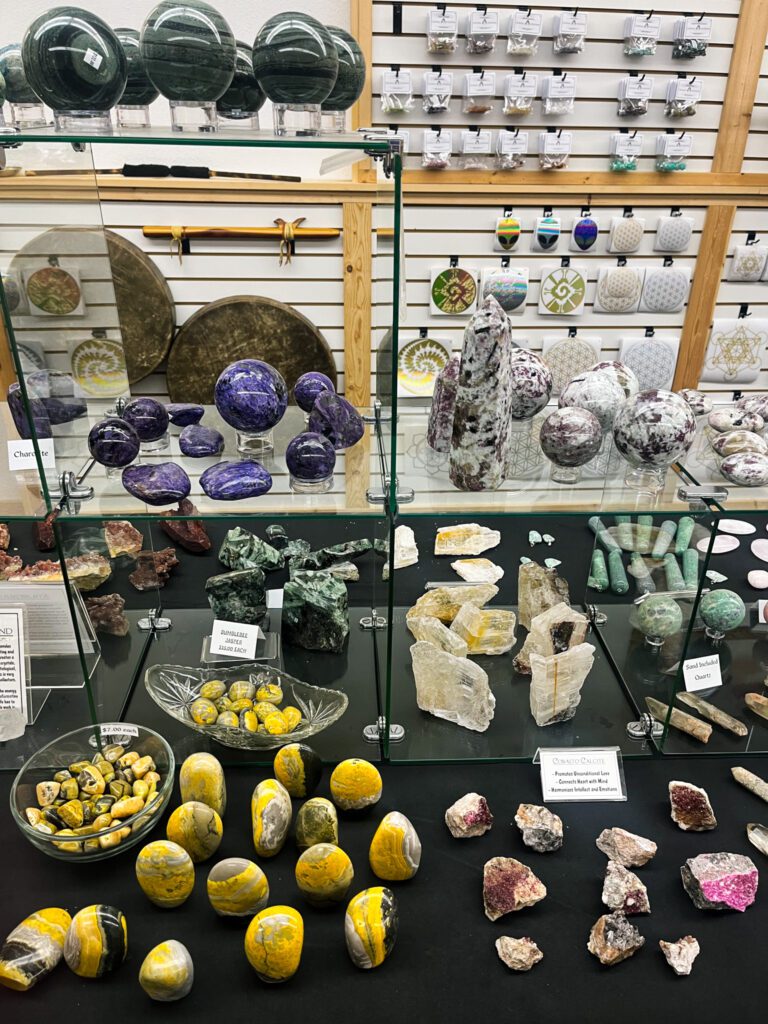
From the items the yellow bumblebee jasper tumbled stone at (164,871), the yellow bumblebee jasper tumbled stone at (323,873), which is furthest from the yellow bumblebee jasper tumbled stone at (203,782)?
the yellow bumblebee jasper tumbled stone at (323,873)

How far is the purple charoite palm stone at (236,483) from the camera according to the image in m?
1.45

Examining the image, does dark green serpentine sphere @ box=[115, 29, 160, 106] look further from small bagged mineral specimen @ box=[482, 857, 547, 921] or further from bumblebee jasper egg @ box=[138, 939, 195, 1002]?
small bagged mineral specimen @ box=[482, 857, 547, 921]

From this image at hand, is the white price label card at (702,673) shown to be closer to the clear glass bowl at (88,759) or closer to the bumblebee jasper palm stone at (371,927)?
the bumblebee jasper palm stone at (371,927)

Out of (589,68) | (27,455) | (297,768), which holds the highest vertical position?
(589,68)

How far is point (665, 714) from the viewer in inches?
65.6

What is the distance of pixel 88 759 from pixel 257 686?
38cm

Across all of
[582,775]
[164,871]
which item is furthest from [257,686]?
[582,775]

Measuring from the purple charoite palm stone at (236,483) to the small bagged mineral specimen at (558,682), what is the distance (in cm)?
68

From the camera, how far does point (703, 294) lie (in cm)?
311

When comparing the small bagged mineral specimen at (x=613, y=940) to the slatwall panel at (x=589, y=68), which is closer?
the small bagged mineral specimen at (x=613, y=940)

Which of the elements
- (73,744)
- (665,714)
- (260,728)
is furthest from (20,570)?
(665,714)

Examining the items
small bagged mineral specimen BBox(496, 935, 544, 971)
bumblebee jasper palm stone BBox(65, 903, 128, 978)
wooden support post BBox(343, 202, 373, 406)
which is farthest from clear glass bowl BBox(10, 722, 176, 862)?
wooden support post BBox(343, 202, 373, 406)

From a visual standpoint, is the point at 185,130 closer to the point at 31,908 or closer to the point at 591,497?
the point at 591,497

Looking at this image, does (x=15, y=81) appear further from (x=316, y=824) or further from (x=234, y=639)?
(x=316, y=824)
